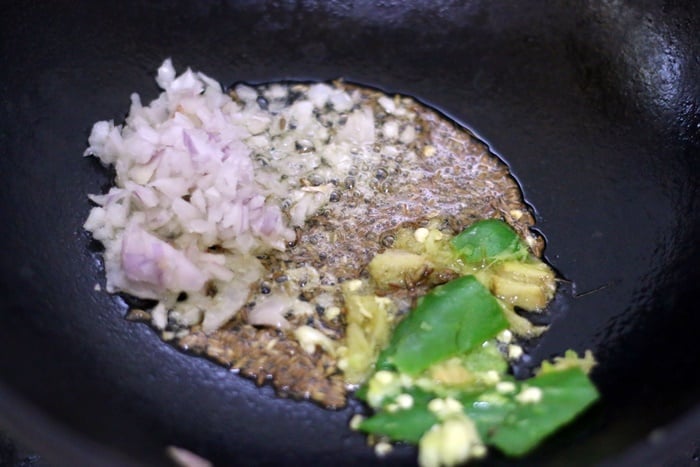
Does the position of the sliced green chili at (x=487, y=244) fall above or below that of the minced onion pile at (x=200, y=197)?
above

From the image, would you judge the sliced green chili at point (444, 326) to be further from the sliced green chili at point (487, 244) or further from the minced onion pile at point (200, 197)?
the minced onion pile at point (200, 197)

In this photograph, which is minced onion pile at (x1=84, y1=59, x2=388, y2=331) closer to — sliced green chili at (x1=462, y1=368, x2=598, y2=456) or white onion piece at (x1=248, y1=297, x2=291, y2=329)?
white onion piece at (x1=248, y1=297, x2=291, y2=329)

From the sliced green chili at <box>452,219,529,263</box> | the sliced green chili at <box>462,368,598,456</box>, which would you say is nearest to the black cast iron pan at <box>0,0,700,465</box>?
the sliced green chili at <box>462,368,598,456</box>

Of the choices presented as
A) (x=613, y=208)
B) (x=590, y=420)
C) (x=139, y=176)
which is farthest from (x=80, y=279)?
(x=613, y=208)

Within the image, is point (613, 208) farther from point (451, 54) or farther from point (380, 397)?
point (380, 397)

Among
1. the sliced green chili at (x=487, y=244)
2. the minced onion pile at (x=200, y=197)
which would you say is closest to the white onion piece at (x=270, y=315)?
the minced onion pile at (x=200, y=197)

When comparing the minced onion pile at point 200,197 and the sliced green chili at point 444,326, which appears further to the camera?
the minced onion pile at point 200,197

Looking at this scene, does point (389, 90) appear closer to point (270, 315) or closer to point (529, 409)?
point (270, 315)

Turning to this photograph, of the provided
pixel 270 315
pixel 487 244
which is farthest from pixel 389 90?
pixel 270 315
